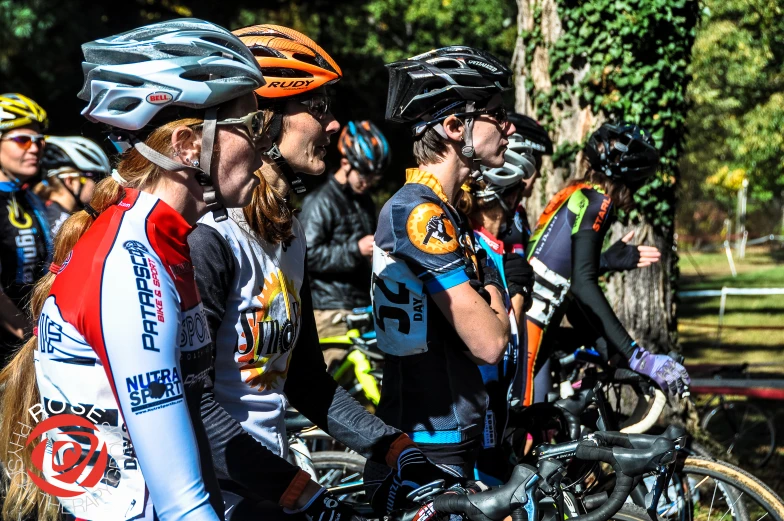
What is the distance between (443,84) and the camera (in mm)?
3107

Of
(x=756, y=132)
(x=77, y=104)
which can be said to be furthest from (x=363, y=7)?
(x=756, y=132)

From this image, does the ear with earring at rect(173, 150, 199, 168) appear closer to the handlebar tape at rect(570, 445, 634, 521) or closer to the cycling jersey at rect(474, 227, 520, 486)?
the handlebar tape at rect(570, 445, 634, 521)

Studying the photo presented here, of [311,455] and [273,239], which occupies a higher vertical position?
[273,239]

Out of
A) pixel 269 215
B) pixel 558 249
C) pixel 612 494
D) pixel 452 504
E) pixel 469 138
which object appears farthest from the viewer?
pixel 558 249

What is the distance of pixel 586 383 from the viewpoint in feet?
15.1

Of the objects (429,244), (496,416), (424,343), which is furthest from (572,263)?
(429,244)

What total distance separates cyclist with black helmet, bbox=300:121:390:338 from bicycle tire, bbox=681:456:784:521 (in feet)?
10.0

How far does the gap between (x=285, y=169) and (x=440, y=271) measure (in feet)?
1.93

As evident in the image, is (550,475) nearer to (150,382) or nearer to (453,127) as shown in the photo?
(150,382)

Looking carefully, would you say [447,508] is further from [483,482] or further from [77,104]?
[77,104]

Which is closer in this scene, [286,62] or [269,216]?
[269,216]

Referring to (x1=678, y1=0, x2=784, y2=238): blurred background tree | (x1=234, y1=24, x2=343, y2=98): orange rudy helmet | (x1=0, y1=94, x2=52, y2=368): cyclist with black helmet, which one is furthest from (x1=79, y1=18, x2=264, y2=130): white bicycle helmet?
(x1=678, y1=0, x2=784, y2=238): blurred background tree

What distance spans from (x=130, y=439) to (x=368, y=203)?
19.0 ft

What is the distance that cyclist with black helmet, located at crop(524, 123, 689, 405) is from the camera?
4.56 meters
